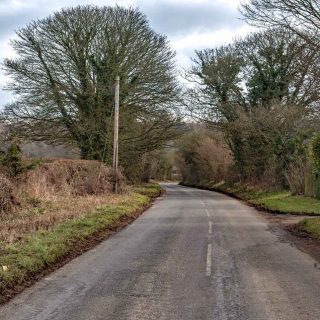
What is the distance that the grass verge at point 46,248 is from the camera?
8969 millimetres

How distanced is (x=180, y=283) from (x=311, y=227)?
9936 mm

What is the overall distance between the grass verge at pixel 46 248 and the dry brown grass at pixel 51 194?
1.77 feet

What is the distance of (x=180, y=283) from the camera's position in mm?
9062

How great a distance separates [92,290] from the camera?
855 centimetres

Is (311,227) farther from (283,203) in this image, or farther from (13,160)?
(13,160)

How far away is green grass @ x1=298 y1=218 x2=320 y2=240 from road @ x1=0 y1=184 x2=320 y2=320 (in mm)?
1774

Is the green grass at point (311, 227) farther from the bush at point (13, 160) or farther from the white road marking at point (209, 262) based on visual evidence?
the bush at point (13, 160)

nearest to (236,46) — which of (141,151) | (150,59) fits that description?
(150,59)

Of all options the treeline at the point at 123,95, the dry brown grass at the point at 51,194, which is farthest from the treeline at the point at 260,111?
the dry brown grass at the point at 51,194

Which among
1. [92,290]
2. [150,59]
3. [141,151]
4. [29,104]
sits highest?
[150,59]

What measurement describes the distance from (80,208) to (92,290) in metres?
12.5

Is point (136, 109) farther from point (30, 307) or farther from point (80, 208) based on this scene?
point (30, 307)

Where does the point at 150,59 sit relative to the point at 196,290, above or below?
above

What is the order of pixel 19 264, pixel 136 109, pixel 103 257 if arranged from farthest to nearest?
pixel 136 109
pixel 103 257
pixel 19 264
